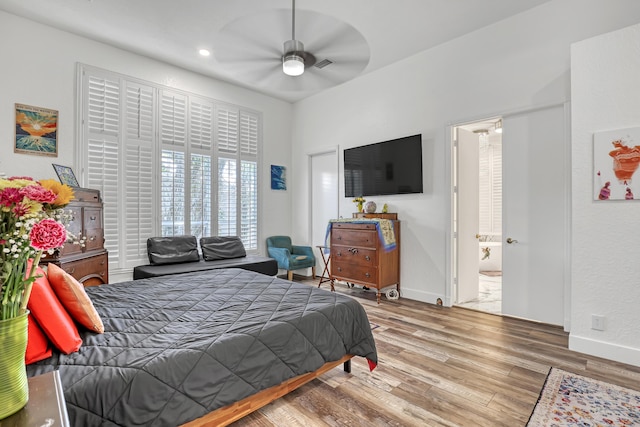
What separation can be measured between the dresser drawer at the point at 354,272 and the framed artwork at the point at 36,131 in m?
3.80

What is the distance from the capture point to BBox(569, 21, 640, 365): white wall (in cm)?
249

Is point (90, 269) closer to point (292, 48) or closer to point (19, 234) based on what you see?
point (19, 234)

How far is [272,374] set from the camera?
170 cm

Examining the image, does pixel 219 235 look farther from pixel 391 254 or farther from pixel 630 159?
pixel 630 159

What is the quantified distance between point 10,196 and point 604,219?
3655mm

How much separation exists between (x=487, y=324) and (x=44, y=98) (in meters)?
5.57

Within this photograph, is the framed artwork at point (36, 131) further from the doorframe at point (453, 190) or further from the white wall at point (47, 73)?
the doorframe at point (453, 190)

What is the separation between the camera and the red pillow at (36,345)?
4.53ft

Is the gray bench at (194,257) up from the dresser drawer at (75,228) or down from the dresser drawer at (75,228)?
down

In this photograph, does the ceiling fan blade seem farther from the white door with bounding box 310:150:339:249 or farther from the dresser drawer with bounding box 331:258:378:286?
the white door with bounding box 310:150:339:249

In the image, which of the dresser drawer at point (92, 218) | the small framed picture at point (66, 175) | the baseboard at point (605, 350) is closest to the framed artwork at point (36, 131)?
the small framed picture at point (66, 175)

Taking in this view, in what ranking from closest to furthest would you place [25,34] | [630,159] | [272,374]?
[272,374], [630,159], [25,34]

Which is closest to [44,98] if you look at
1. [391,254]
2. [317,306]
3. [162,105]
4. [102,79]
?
[102,79]

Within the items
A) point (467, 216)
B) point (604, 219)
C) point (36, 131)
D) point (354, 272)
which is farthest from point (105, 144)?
point (604, 219)
